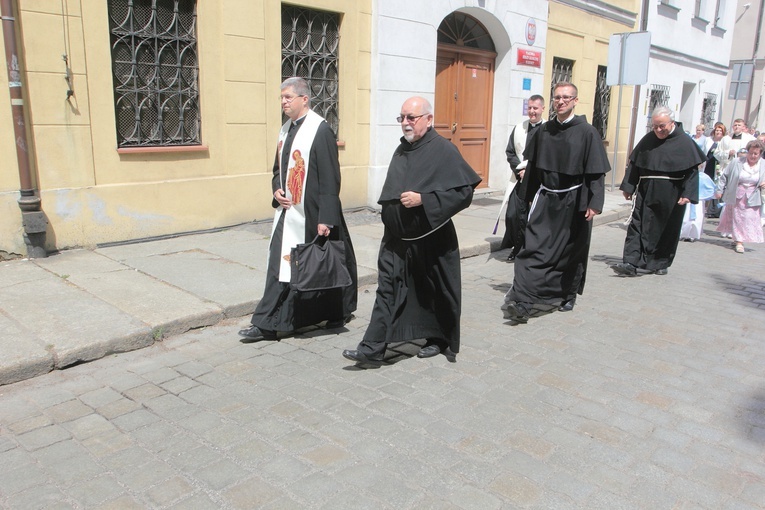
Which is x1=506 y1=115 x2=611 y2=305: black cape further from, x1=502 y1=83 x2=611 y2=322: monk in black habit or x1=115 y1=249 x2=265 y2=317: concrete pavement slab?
x1=115 y1=249 x2=265 y2=317: concrete pavement slab

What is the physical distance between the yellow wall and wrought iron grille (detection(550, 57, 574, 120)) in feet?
0.34

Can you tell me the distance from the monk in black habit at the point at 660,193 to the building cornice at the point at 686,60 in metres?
10.9

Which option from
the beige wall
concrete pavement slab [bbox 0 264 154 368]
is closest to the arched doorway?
the beige wall

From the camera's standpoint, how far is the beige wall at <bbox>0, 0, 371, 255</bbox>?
6.39 metres

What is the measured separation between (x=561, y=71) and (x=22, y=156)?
11401 millimetres

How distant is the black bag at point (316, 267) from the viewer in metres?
4.42

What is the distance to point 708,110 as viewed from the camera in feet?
69.5

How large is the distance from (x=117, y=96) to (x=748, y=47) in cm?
3075

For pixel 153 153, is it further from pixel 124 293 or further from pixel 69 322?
pixel 69 322

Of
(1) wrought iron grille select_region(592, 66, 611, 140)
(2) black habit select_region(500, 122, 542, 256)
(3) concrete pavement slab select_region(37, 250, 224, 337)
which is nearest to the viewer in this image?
(3) concrete pavement slab select_region(37, 250, 224, 337)

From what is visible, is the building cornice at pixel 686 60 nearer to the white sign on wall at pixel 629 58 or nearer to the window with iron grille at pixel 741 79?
the window with iron grille at pixel 741 79

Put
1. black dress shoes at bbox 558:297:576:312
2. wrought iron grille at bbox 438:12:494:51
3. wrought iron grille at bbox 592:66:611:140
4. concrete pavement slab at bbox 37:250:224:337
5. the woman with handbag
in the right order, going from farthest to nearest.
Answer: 1. wrought iron grille at bbox 592:66:611:140
2. wrought iron grille at bbox 438:12:494:51
3. the woman with handbag
4. black dress shoes at bbox 558:297:576:312
5. concrete pavement slab at bbox 37:250:224:337

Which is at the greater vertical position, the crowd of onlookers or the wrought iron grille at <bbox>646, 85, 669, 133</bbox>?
the wrought iron grille at <bbox>646, 85, 669, 133</bbox>

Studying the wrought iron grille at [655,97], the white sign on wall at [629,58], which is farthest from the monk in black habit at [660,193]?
the wrought iron grille at [655,97]
